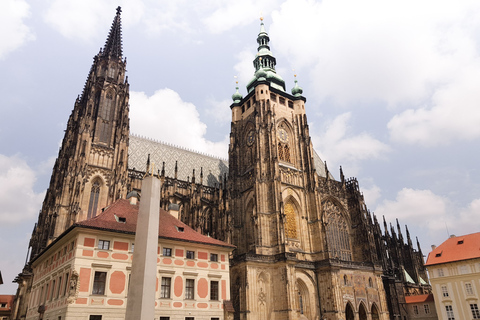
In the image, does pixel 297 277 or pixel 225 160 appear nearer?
pixel 297 277

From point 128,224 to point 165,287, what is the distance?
4.87 meters

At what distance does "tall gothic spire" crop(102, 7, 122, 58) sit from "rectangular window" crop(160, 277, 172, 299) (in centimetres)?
3431

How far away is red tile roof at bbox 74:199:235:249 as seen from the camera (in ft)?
75.4

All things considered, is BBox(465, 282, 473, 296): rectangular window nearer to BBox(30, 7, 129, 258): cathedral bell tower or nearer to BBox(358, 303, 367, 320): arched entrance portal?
Answer: BBox(358, 303, 367, 320): arched entrance portal

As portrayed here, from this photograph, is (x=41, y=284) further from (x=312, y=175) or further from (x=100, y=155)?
(x=312, y=175)

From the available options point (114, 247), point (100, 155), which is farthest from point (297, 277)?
point (100, 155)

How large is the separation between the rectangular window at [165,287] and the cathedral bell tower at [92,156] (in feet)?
48.0

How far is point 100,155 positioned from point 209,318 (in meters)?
23.0

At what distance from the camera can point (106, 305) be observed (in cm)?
2123

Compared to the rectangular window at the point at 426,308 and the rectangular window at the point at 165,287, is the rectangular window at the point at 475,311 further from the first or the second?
the rectangular window at the point at 165,287

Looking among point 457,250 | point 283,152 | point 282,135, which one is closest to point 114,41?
point 282,135

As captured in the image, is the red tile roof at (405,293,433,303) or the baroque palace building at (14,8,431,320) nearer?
the baroque palace building at (14,8,431,320)

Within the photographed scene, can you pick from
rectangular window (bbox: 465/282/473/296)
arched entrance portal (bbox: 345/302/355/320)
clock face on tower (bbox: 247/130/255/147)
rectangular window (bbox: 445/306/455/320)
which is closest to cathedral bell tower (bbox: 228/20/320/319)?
clock face on tower (bbox: 247/130/255/147)

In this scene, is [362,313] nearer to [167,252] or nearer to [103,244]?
[167,252]
